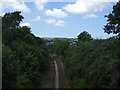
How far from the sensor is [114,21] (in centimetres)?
2533

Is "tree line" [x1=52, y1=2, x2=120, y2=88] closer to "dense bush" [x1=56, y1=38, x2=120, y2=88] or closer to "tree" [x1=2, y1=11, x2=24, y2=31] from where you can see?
"dense bush" [x1=56, y1=38, x2=120, y2=88]

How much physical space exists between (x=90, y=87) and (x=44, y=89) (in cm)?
786

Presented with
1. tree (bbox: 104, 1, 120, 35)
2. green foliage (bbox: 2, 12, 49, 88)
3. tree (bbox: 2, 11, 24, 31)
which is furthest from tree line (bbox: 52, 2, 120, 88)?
tree (bbox: 2, 11, 24, 31)

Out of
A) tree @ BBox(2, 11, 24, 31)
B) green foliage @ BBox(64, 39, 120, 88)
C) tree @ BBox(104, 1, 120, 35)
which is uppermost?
tree @ BBox(2, 11, 24, 31)

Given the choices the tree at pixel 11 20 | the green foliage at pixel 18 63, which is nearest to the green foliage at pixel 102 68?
the green foliage at pixel 18 63

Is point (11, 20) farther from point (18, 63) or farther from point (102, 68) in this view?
point (102, 68)

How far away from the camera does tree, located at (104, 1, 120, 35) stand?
81.7ft

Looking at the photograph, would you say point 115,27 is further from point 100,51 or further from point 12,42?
point 12,42

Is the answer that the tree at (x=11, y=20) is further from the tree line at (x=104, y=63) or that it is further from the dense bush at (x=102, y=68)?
the dense bush at (x=102, y=68)

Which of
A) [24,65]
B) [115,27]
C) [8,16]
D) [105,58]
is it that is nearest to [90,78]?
[105,58]

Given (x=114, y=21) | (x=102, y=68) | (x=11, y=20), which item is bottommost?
(x=102, y=68)

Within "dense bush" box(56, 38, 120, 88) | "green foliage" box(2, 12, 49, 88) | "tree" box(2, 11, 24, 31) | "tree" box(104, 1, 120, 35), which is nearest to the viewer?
"dense bush" box(56, 38, 120, 88)

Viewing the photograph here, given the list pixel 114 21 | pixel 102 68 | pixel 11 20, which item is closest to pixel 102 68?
pixel 102 68

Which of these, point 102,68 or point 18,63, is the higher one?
point 18,63
